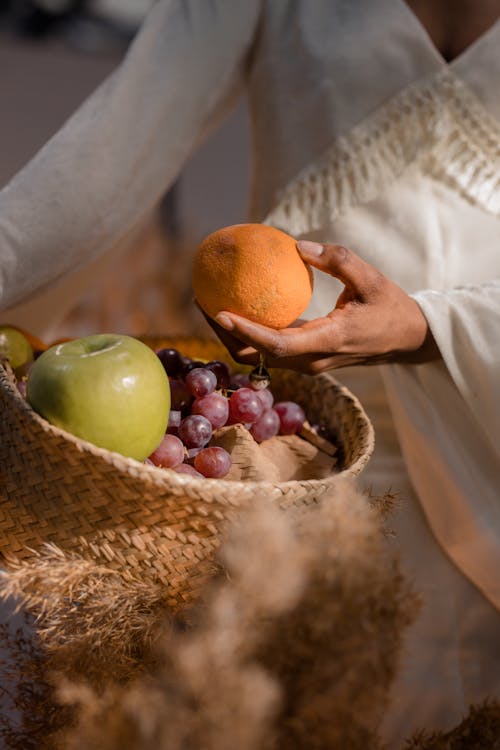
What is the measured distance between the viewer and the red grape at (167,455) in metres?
0.69

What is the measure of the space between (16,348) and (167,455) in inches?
10.3

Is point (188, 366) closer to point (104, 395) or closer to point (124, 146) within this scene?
point (104, 395)

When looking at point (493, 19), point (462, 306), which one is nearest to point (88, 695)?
point (462, 306)

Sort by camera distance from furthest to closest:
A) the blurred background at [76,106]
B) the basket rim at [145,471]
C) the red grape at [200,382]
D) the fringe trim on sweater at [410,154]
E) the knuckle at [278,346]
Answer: the blurred background at [76,106] < the fringe trim on sweater at [410,154] < the red grape at [200,382] < the knuckle at [278,346] < the basket rim at [145,471]

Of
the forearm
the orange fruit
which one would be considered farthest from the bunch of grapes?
the forearm

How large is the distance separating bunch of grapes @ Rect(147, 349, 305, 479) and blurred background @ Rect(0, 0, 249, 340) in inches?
59.2

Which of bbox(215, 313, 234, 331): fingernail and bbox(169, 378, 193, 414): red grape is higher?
bbox(215, 313, 234, 331): fingernail

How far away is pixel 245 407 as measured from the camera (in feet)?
2.52

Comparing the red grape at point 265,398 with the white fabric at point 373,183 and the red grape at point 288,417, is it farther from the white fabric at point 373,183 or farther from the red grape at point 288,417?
the white fabric at point 373,183

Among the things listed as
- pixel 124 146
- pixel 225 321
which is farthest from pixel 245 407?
pixel 124 146

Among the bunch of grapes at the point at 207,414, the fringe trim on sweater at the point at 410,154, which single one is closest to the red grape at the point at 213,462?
A: the bunch of grapes at the point at 207,414

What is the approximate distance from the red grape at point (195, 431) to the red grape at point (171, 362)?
108 millimetres

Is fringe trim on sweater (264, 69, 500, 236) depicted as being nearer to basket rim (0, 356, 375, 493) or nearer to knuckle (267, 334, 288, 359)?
knuckle (267, 334, 288, 359)

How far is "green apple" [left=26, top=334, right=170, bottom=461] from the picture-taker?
0.62 meters
